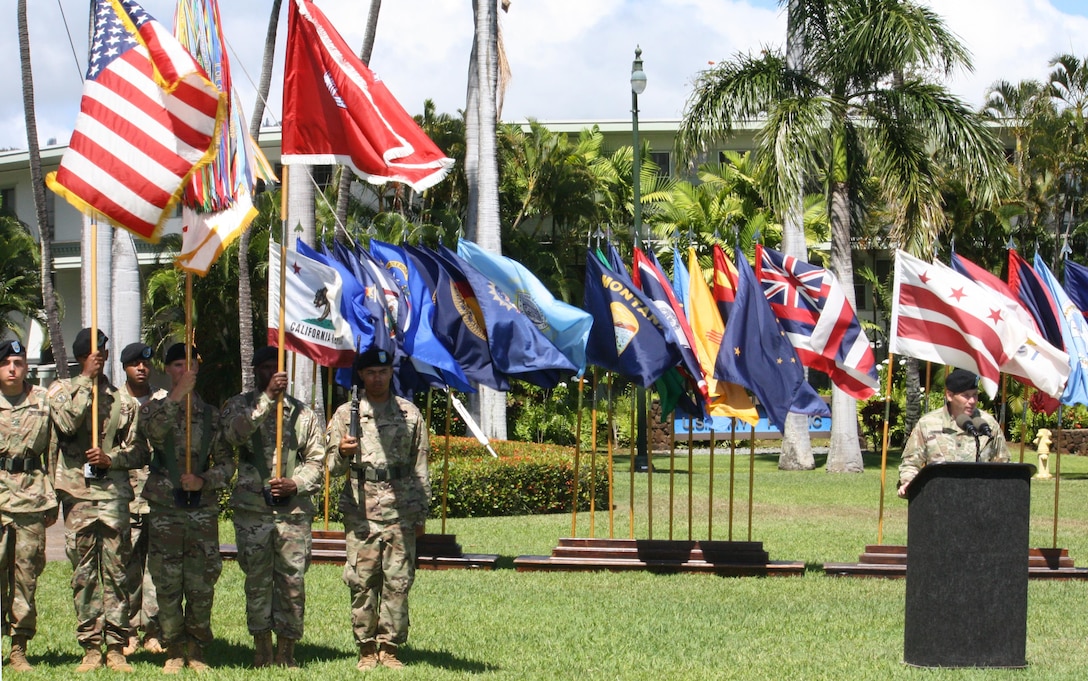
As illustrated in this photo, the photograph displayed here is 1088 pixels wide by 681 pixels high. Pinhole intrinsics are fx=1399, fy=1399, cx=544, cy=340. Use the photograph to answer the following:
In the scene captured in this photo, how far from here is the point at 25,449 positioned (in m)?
8.49

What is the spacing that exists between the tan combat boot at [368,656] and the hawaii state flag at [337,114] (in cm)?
298

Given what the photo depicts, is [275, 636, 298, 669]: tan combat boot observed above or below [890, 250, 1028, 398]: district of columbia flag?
below

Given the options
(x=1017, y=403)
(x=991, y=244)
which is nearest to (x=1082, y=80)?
(x=991, y=244)

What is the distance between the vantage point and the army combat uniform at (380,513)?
8625mm

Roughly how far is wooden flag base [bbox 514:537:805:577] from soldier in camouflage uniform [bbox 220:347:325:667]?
206 inches

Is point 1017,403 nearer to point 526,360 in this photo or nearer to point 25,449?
point 526,360

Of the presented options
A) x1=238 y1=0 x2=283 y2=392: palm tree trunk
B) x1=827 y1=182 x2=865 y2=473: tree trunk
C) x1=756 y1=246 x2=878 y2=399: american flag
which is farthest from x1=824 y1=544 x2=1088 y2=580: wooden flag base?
x1=827 y1=182 x2=865 y2=473: tree trunk

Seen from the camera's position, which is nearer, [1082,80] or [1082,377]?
[1082,377]

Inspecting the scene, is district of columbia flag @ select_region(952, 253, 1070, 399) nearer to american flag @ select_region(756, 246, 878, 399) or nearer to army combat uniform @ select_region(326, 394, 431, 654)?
american flag @ select_region(756, 246, 878, 399)

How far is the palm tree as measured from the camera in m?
24.2

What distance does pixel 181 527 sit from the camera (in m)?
8.60

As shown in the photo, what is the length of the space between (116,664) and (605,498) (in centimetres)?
1327

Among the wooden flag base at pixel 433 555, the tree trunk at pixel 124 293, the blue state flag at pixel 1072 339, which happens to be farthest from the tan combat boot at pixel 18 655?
the tree trunk at pixel 124 293

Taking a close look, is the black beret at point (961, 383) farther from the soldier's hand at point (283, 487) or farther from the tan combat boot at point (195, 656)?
the tan combat boot at point (195, 656)
